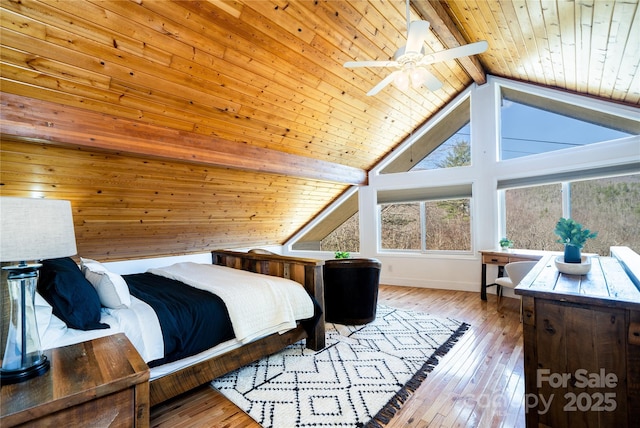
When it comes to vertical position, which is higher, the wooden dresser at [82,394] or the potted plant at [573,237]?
the potted plant at [573,237]

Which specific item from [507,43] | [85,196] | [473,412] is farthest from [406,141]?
Result: [85,196]

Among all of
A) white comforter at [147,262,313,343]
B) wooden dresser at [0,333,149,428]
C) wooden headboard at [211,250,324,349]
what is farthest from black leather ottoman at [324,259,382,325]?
wooden dresser at [0,333,149,428]

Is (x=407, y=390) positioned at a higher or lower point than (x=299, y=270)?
lower

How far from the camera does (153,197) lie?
383 cm

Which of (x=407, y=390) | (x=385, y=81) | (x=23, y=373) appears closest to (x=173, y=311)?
(x=23, y=373)

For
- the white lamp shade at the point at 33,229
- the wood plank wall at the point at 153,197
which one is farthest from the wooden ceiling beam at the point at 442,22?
the white lamp shade at the point at 33,229

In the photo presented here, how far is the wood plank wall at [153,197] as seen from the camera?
287cm

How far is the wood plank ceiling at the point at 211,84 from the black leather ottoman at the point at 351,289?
1667 millimetres

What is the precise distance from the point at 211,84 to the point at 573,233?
3.25m

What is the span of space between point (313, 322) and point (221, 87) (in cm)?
247

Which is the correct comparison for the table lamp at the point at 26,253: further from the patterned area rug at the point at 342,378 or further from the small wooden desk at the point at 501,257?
the small wooden desk at the point at 501,257

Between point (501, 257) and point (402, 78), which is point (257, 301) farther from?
point (501, 257)

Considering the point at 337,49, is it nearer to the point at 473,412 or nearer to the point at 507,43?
the point at 507,43

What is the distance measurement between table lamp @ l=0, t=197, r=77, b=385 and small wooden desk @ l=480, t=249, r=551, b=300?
461cm
